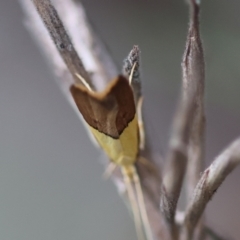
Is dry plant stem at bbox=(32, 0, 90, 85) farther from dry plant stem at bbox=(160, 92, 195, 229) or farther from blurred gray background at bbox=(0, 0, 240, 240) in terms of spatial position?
blurred gray background at bbox=(0, 0, 240, 240)

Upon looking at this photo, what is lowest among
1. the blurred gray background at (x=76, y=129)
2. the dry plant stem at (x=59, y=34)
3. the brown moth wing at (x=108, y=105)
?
the blurred gray background at (x=76, y=129)

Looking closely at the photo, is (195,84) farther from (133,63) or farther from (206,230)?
(206,230)

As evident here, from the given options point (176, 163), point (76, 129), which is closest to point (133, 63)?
point (176, 163)

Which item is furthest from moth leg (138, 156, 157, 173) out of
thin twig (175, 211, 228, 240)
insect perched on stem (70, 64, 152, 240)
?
thin twig (175, 211, 228, 240)

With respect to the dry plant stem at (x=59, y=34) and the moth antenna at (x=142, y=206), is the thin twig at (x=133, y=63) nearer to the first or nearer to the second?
the dry plant stem at (x=59, y=34)

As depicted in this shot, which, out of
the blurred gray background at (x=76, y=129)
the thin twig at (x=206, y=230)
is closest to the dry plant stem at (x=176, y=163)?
the thin twig at (x=206, y=230)

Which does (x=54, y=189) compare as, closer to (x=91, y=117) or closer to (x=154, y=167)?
(x=154, y=167)

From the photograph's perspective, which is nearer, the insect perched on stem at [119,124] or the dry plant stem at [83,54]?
the insect perched on stem at [119,124]
